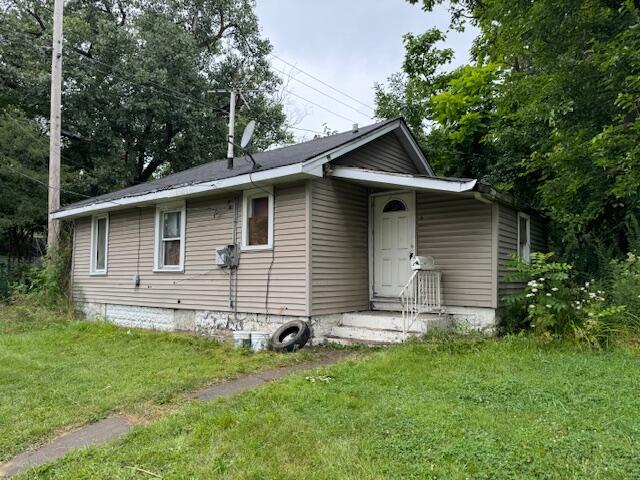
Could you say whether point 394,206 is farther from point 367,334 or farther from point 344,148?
point 367,334

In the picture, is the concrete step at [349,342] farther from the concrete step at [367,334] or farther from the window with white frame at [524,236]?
the window with white frame at [524,236]

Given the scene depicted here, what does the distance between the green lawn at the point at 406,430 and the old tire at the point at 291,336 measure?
1859 mm

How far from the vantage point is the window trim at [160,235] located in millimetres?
9469

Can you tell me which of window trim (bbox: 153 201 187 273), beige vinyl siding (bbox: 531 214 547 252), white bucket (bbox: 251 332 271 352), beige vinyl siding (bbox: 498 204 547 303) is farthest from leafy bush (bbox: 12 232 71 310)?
beige vinyl siding (bbox: 531 214 547 252)

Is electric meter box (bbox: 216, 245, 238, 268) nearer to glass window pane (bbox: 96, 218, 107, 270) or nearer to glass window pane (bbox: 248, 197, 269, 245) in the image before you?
glass window pane (bbox: 248, 197, 269, 245)

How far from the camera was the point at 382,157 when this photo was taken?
958cm

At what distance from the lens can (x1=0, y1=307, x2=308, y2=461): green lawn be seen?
13.8 feet

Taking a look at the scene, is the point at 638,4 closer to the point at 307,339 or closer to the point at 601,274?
the point at 601,274

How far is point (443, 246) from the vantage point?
7859mm

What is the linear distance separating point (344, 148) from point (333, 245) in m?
1.67

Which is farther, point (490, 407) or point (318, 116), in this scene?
point (318, 116)

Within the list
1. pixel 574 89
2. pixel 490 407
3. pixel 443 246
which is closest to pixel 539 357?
pixel 490 407

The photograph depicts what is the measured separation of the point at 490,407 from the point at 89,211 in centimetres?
1049

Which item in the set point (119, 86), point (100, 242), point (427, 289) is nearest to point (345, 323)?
point (427, 289)
